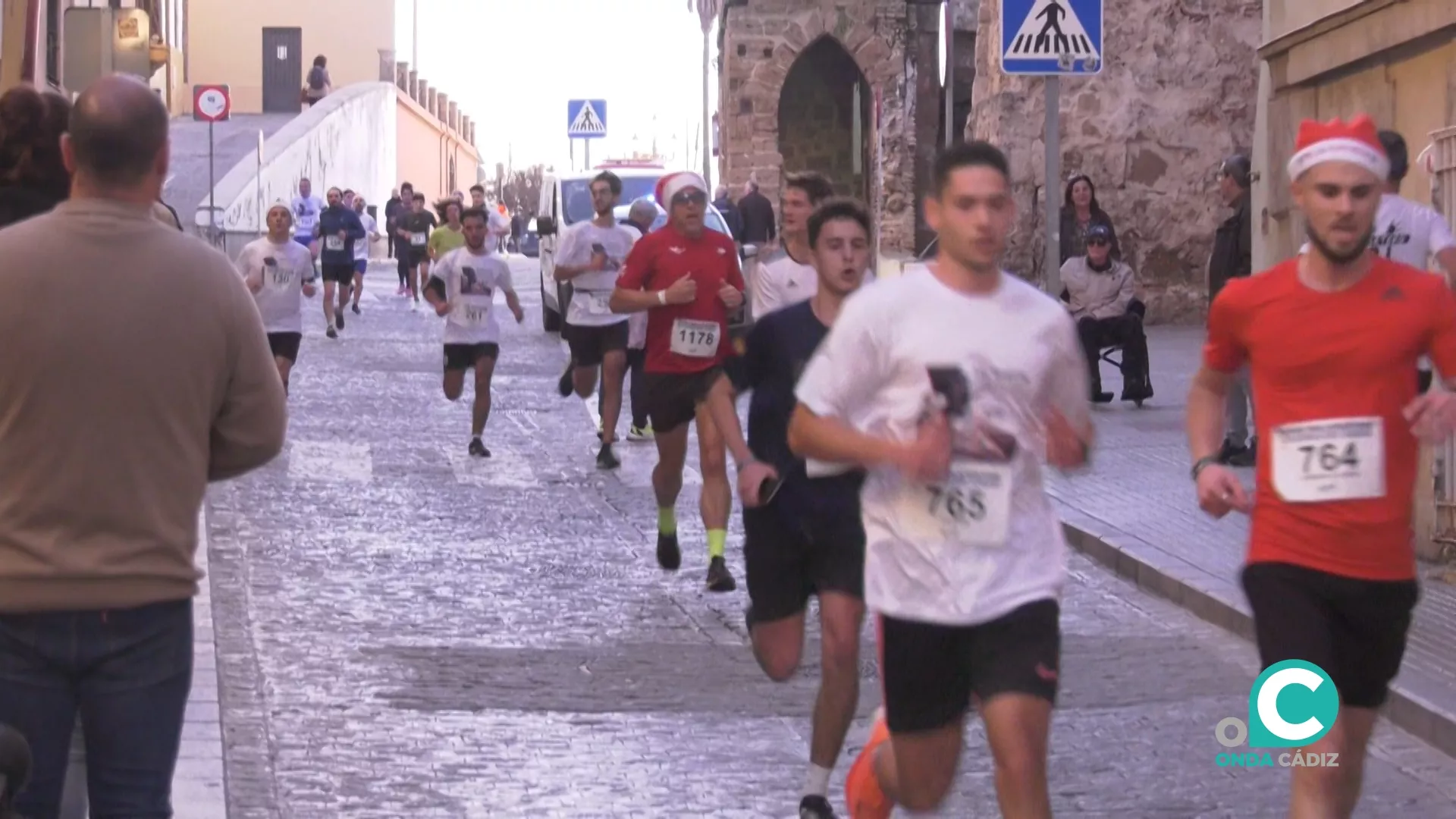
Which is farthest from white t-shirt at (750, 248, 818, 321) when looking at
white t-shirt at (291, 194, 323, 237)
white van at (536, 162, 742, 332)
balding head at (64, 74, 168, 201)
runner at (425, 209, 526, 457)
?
white t-shirt at (291, 194, 323, 237)

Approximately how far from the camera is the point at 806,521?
694 cm

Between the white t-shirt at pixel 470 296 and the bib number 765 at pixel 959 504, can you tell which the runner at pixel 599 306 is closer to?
the white t-shirt at pixel 470 296

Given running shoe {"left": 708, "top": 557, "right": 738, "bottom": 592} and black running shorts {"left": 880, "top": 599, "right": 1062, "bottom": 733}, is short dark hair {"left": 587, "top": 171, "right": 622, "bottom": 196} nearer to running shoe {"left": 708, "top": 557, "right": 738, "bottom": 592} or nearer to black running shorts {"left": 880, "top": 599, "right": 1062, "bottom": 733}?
running shoe {"left": 708, "top": 557, "right": 738, "bottom": 592}

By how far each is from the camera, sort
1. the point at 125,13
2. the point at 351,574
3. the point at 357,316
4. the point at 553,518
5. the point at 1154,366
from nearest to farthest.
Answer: the point at 351,574 → the point at 553,518 → the point at 125,13 → the point at 1154,366 → the point at 357,316

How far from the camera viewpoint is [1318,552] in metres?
5.30

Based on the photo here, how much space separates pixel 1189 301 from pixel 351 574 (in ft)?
52.8

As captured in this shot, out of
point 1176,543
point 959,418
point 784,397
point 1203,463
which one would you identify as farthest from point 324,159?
point 959,418

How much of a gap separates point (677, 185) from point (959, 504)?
22.1 feet

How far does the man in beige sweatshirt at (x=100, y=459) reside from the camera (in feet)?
13.8

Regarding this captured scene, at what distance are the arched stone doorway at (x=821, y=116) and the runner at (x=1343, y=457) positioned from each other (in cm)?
3881

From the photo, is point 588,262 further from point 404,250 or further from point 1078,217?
point 404,250

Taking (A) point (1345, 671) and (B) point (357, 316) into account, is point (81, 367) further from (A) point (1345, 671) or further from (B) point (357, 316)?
(B) point (357, 316)

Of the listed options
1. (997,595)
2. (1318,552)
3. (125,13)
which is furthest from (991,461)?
(125,13)

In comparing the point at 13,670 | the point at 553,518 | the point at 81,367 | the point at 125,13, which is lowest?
the point at 553,518
